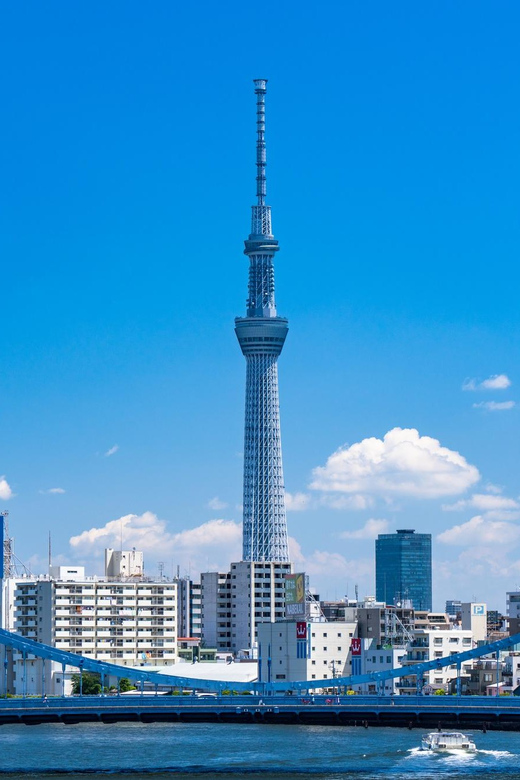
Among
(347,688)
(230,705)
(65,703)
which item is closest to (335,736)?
(230,705)

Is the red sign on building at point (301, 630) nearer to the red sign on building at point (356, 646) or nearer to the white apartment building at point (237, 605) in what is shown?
the red sign on building at point (356, 646)

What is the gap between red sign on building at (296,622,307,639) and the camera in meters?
141

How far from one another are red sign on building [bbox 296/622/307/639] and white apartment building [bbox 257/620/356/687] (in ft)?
0.26

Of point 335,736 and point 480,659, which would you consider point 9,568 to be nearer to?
point 480,659

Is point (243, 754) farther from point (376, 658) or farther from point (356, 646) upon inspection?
point (356, 646)

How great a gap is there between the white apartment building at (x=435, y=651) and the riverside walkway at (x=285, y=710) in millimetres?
23136

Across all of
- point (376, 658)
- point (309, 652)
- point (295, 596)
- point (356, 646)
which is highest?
point (295, 596)

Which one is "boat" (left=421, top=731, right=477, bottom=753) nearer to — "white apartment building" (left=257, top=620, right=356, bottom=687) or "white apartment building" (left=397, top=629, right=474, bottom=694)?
"white apartment building" (left=397, top=629, right=474, bottom=694)

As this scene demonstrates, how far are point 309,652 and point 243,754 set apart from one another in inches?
1967

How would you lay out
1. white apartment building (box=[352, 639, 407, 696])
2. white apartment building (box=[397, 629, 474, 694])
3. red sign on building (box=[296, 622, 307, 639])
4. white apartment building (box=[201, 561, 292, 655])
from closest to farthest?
white apartment building (box=[397, 629, 474, 694]), white apartment building (box=[352, 639, 407, 696]), red sign on building (box=[296, 622, 307, 639]), white apartment building (box=[201, 561, 292, 655])

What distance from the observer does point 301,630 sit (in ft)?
463

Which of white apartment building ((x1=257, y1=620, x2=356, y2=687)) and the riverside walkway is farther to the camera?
white apartment building ((x1=257, y1=620, x2=356, y2=687))

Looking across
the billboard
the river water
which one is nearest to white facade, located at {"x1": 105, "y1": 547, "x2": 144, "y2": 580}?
the billboard

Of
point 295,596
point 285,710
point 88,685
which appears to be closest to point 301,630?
point 295,596
